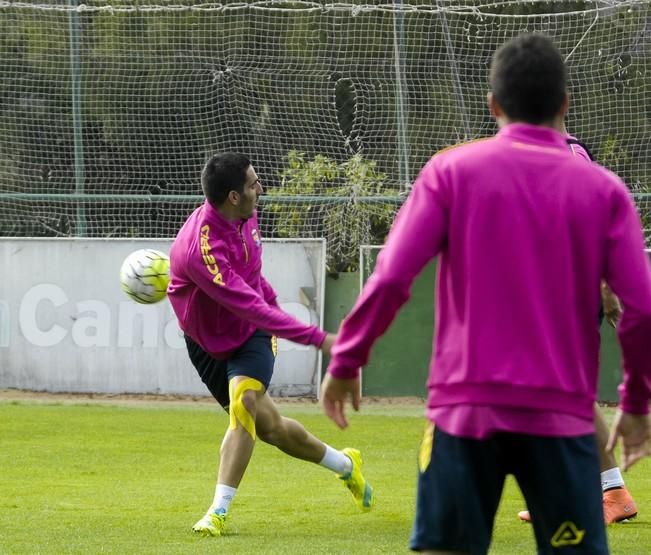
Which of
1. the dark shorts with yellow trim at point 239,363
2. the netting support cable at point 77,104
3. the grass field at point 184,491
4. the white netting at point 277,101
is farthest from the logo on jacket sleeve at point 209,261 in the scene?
the netting support cable at point 77,104

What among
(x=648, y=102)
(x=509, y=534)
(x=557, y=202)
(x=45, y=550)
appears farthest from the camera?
(x=648, y=102)

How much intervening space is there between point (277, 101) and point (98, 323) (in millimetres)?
3638

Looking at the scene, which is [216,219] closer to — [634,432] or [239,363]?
[239,363]

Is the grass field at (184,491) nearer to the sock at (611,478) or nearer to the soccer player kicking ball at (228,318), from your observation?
the sock at (611,478)

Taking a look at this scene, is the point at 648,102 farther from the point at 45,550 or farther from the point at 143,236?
the point at 45,550

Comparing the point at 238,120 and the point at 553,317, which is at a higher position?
the point at 553,317

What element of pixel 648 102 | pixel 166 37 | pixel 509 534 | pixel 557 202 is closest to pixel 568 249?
pixel 557 202

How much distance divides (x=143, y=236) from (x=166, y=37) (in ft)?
8.66

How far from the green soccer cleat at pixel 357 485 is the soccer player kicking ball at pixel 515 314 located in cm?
423

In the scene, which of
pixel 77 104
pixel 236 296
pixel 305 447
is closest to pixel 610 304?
pixel 236 296

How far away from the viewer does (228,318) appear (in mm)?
7770

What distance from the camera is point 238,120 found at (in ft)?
58.4

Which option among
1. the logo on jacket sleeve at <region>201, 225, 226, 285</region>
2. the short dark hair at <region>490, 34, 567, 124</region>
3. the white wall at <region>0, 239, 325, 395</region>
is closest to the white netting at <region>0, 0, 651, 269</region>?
the white wall at <region>0, 239, 325, 395</region>

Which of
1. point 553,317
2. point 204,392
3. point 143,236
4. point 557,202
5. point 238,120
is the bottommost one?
point 204,392
